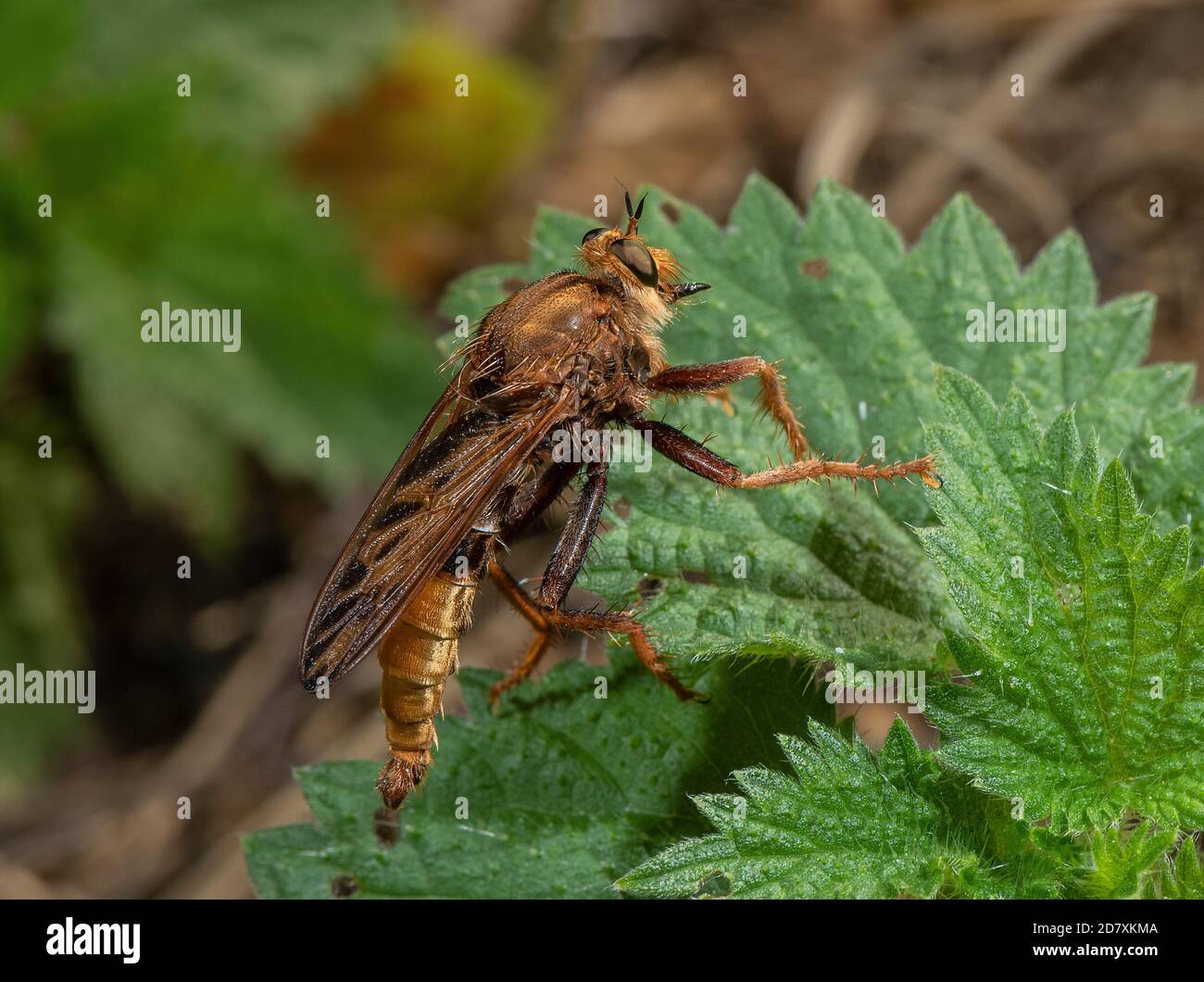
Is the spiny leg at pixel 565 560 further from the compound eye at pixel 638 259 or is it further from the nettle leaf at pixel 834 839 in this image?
the nettle leaf at pixel 834 839

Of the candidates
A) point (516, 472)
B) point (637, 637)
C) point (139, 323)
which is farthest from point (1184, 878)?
point (139, 323)

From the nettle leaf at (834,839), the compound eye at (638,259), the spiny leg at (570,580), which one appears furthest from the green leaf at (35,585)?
the nettle leaf at (834,839)

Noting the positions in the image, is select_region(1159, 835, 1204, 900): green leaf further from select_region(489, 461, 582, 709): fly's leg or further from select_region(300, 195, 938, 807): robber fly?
select_region(489, 461, 582, 709): fly's leg

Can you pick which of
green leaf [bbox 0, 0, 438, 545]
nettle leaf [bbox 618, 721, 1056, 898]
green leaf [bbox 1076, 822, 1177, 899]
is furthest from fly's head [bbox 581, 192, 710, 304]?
green leaf [bbox 0, 0, 438, 545]

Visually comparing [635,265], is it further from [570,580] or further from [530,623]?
[530,623]
